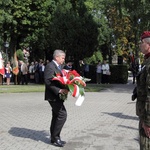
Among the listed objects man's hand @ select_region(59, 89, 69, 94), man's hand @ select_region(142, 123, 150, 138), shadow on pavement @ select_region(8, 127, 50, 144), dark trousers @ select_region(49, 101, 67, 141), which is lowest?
shadow on pavement @ select_region(8, 127, 50, 144)

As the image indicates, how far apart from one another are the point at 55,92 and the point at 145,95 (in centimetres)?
293

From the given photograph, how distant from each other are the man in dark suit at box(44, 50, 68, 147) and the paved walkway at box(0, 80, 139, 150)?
0.36m

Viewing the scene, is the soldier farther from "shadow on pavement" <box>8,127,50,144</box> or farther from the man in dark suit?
"shadow on pavement" <box>8,127,50,144</box>

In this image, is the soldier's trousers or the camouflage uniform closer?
the camouflage uniform

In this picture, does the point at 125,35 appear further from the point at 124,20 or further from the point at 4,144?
the point at 4,144

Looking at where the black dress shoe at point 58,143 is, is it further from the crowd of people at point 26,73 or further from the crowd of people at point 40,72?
the crowd of people at point 26,73

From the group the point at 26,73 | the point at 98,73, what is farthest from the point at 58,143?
the point at 26,73

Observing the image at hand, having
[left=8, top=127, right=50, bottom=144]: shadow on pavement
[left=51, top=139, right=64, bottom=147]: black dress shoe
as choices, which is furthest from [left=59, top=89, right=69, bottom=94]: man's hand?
[left=8, top=127, right=50, bottom=144]: shadow on pavement

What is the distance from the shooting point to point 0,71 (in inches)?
399

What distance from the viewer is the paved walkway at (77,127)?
7066 millimetres

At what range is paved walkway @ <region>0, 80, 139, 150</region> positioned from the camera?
7.07 metres

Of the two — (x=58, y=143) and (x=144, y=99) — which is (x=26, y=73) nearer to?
(x=58, y=143)

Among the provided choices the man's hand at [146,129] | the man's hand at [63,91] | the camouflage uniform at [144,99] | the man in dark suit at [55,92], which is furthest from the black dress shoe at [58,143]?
the man's hand at [146,129]

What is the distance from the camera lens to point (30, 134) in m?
8.08
